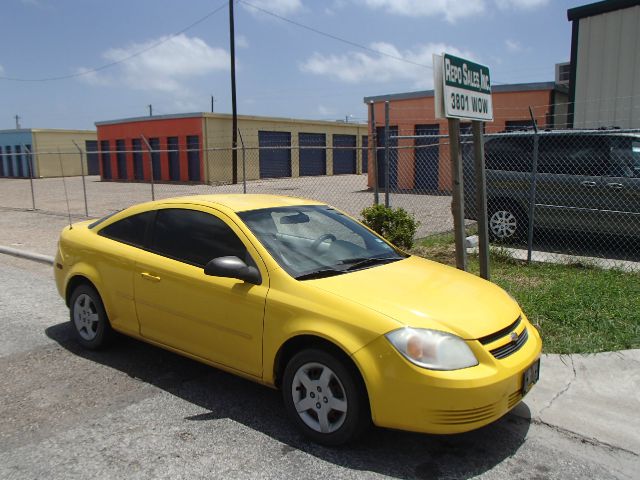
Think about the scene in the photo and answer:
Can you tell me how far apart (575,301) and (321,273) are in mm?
3265

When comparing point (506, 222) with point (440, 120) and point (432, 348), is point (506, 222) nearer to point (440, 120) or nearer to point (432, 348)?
point (432, 348)

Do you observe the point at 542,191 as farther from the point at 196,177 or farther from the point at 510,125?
the point at 196,177

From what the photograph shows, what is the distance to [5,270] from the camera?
8.52m

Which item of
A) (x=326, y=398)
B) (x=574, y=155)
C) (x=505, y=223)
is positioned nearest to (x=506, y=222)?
(x=505, y=223)

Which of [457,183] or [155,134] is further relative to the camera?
[155,134]

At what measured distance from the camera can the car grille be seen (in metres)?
3.22

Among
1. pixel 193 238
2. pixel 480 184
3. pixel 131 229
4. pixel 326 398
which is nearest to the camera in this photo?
pixel 326 398

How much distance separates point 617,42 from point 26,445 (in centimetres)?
1392

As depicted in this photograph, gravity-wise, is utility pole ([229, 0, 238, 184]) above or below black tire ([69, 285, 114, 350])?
above

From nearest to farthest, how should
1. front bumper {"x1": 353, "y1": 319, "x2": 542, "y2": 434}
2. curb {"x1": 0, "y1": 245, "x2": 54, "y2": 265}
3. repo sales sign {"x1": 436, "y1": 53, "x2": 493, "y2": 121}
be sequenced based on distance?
1. front bumper {"x1": 353, "y1": 319, "x2": 542, "y2": 434}
2. repo sales sign {"x1": 436, "y1": 53, "x2": 493, "y2": 121}
3. curb {"x1": 0, "y1": 245, "x2": 54, "y2": 265}

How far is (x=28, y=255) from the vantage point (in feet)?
31.2

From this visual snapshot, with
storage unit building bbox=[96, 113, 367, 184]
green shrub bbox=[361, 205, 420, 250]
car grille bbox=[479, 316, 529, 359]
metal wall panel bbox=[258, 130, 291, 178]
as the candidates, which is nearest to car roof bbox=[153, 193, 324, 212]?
car grille bbox=[479, 316, 529, 359]

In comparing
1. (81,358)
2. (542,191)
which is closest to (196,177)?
(542,191)

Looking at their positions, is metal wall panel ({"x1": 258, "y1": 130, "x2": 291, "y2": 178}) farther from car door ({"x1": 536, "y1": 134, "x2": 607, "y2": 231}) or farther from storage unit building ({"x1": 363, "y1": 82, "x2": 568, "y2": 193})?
car door ({"x1": 536, "y1": 134, "x2": 607, "y2": 231})
